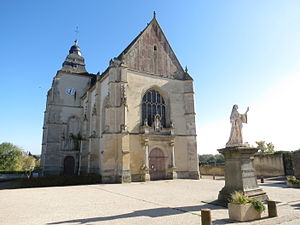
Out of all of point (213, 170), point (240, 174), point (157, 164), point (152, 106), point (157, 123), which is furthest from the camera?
point (213, 170)

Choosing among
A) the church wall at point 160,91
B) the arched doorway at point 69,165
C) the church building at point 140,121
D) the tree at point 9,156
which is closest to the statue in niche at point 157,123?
the church building at point 140,121

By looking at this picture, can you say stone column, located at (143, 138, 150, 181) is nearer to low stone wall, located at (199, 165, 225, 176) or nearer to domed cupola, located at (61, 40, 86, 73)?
low stone wall, located at (199, 165, 225, 176)

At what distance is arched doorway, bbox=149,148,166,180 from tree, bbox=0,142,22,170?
41.2 m

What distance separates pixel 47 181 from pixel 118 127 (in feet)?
24.1

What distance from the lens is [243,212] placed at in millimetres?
A: 5508

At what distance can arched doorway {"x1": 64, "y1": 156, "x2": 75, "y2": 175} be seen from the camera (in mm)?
26953

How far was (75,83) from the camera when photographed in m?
29.9

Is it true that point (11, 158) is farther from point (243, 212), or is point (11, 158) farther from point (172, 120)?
point (243, 212)

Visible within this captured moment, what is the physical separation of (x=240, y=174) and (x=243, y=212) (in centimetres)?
232

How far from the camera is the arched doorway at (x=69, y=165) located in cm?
2695

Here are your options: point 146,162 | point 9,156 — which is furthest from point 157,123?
point 9,156

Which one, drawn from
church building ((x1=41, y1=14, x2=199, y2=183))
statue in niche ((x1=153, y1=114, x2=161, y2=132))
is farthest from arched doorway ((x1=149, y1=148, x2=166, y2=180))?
statue in niche ((x1=153, y1=114, x2=161, y2=132))

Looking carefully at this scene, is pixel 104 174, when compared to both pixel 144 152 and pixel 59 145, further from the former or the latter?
pixel 59 145

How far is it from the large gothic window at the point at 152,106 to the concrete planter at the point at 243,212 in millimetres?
14760
